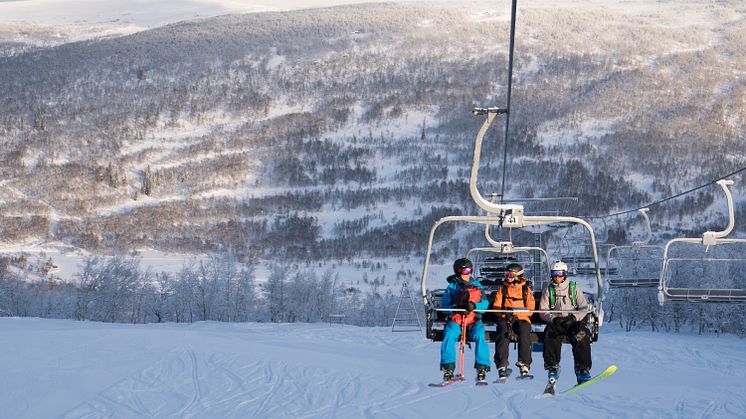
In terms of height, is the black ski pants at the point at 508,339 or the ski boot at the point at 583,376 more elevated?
the black ski pants at the point at 508,339

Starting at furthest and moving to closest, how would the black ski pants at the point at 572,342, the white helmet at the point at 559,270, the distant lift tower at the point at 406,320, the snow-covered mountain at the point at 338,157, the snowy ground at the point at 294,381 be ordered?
the snow-covered mountain at the point at 338,157, the distant lift tower at the point at 406,320, the snowy ground at the point at 294,381, the black ski pants at the point at 572,342, the white helmet at the point at 559,270

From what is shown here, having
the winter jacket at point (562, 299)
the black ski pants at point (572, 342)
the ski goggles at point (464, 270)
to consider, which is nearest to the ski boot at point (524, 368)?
the black ski pants at point (572, 342)

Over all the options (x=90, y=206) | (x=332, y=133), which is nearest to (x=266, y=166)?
(x=332, y=133)

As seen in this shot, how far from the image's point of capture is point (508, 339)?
9711mm

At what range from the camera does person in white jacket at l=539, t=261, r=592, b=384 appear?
9.34 m

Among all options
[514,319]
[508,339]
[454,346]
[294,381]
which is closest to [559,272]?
[514,319]

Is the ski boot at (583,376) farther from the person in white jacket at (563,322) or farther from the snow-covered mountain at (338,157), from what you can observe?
the snow-covered mountain at (338,157)

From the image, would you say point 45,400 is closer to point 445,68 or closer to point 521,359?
A: point 521,359

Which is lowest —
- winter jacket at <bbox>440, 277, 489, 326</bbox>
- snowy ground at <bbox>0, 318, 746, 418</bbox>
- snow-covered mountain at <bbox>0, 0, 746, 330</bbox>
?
snowy ground at <bbox>0, 318, 746, 418</bbox>

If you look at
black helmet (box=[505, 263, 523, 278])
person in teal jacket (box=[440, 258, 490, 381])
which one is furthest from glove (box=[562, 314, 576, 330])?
person in teal jacket (box=[440, 258, 490, 381])

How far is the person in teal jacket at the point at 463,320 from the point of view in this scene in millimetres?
9508

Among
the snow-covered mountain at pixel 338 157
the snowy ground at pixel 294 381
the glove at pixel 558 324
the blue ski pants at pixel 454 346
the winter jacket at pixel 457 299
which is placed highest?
the snow-covered mountain at pixel 338 157

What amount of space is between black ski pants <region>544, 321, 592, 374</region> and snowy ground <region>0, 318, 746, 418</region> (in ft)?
53.9

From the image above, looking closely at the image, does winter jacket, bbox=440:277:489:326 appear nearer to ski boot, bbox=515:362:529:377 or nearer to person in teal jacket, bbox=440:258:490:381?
person in teal jacket, bbox=440:258:490:381
